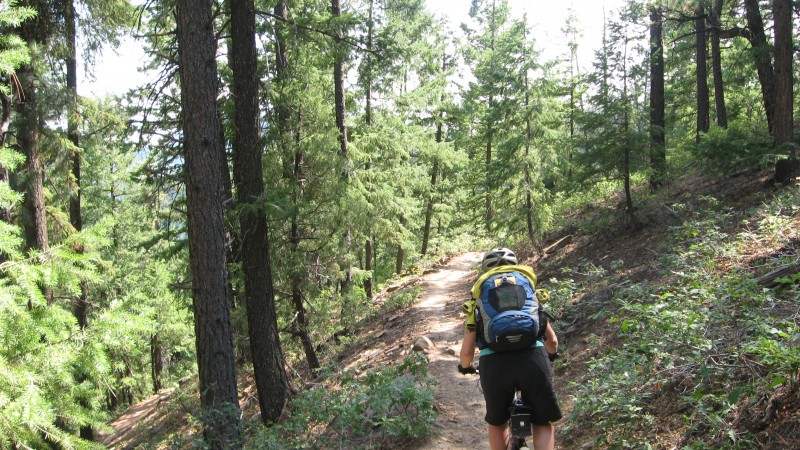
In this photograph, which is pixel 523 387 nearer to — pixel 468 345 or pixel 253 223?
pixel 468 345

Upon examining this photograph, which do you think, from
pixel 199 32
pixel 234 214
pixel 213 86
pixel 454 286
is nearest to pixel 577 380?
pixel 234 214

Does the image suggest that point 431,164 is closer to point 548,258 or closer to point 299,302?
point 548,258

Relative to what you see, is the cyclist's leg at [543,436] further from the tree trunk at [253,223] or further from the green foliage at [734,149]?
the green foliage at [734,149]

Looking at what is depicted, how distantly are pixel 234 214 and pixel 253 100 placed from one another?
1.78 meters

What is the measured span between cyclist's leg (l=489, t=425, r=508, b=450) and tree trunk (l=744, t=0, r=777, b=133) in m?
10.8

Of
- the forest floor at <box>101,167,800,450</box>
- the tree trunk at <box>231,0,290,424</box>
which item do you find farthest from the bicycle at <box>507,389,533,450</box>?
the tree trunk at <box>231,0,290,424</box>

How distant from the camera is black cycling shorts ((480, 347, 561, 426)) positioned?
344cm

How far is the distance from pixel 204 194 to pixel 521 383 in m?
4.11

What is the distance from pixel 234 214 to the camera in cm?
747

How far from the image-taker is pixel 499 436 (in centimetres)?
369

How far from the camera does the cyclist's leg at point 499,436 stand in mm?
3668

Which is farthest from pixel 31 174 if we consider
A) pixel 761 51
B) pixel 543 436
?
pixel 761 51

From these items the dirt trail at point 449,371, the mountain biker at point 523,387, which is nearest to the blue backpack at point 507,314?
the mountain biker at point 523,387

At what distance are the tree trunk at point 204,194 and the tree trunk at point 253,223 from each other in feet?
5.32
